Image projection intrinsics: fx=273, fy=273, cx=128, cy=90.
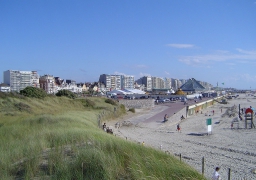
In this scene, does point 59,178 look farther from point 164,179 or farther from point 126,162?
point 164,179

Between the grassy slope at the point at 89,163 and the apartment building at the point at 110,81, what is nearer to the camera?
the grassy slope at the point at 89,163

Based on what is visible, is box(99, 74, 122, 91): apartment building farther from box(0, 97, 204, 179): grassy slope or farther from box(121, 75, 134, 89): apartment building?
box(0, 97, 204, 179): grassy slope

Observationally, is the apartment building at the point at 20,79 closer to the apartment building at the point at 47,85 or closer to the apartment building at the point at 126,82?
the apartment building at the point at 47,85

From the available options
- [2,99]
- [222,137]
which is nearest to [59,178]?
[222,137]

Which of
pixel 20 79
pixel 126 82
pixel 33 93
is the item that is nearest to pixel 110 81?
pixel 126 82

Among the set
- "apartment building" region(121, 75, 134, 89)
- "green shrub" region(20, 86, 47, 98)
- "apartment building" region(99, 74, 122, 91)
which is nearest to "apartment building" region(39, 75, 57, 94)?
"apartment building" region(99, 74, 122, 91)

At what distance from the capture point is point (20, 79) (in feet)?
340

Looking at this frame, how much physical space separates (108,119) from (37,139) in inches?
872

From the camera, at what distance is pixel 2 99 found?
24891 millimetres

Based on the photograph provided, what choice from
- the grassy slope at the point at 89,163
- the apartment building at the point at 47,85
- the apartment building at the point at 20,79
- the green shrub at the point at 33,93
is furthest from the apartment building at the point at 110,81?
the grassy slope at the point at 89,163

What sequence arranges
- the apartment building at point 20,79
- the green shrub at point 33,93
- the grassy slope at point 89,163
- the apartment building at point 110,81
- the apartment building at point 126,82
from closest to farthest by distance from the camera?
the grassy slope at point 89,163 → the green shrub at point 33,93 → the apartment building at point 20,79 → the apartment building at point 110,81 → the apartment building at point 126,82

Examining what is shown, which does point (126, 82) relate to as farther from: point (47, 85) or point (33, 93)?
point (33, 93)

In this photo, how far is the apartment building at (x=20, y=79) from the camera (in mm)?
101688

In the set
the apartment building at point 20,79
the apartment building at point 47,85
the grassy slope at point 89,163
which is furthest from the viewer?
the apartment building at point 20,79
